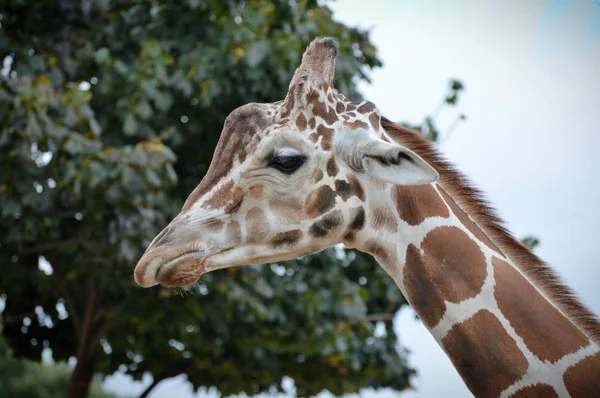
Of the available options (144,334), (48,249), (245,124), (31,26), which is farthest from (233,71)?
(245,124)

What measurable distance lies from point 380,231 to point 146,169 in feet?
16.6

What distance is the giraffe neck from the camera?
2.97m

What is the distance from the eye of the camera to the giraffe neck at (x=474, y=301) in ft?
9.76

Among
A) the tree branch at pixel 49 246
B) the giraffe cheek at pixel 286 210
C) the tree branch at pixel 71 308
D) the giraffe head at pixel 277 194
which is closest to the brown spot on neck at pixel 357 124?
the giraffe head at pixel 277 194

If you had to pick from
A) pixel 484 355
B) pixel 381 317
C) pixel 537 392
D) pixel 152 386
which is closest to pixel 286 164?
pixel 484 355

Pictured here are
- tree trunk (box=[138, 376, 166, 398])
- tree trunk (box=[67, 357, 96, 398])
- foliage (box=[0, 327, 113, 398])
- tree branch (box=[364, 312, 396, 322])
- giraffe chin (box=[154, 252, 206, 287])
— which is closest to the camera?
giraffe chin (box=[154, 252, 206, 287])

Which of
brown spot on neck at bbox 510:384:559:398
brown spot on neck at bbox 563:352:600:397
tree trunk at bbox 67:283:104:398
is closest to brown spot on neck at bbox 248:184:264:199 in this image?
brown spot on neck at bbox 510:384:559:398

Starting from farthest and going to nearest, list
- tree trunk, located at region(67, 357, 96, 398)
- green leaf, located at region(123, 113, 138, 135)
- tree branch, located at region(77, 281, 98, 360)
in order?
1. tree trunk, located at region(67, 357, 96, 398)
2. tree branch, located at region(77, 281, 98, 360)
3. green leaf, located at region(123, 113, 138, 135)

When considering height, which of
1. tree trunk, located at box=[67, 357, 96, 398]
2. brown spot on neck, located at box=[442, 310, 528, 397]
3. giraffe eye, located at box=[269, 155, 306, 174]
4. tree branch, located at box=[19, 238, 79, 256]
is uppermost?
giraffe eye, located at box=[269, 155, 306, 174]

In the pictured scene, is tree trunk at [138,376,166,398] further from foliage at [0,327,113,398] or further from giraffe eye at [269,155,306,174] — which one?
giraffe eye at [269,155,306,174]

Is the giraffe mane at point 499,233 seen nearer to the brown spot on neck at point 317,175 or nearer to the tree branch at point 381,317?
the brown spot on neck at point 317,175

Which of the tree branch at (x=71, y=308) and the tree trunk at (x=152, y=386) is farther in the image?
the tree trunk at (x=152, y=386)

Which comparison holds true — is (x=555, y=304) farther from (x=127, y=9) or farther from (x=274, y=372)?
(x=274, y=372)

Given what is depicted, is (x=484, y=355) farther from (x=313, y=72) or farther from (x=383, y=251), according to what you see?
(x=313, y=72)
